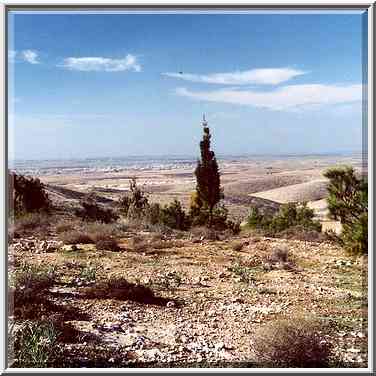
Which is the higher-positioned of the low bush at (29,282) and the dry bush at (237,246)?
the dry bush at (237,246)

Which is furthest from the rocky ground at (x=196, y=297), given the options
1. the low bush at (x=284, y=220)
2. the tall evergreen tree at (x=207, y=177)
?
the tall evergreen tree at (x=207, y=177)

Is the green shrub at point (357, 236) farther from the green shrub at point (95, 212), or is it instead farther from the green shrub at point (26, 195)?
the green shrub at point (26, 195)

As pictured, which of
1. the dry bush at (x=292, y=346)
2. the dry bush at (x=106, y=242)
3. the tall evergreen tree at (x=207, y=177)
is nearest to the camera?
the dry bush at (x=292, y=346)

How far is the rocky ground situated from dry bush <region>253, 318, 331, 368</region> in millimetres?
84

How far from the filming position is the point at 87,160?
551cm

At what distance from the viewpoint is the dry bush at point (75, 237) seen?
5.46 meters

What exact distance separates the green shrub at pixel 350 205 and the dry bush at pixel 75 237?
2273 millimetres

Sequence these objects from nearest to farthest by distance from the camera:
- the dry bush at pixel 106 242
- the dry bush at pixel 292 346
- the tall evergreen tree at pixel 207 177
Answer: the dry bush at pixel 292 346, the tall evergreen tree at pixel 207 177, the dry bush at pixel 106 242

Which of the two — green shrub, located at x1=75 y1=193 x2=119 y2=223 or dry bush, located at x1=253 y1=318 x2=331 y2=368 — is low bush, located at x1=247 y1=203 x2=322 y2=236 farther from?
green shrub, located at x1=75 y1=193 x2=119 y2=223

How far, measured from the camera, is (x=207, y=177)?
17.8 feet

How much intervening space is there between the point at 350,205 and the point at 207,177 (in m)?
1.33

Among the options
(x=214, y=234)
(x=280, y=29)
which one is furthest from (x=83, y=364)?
(x=280, y=29)

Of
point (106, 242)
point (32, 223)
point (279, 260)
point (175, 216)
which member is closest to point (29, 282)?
→ point (32, 223)

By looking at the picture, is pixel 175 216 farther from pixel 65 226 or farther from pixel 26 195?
pixel 26 195
